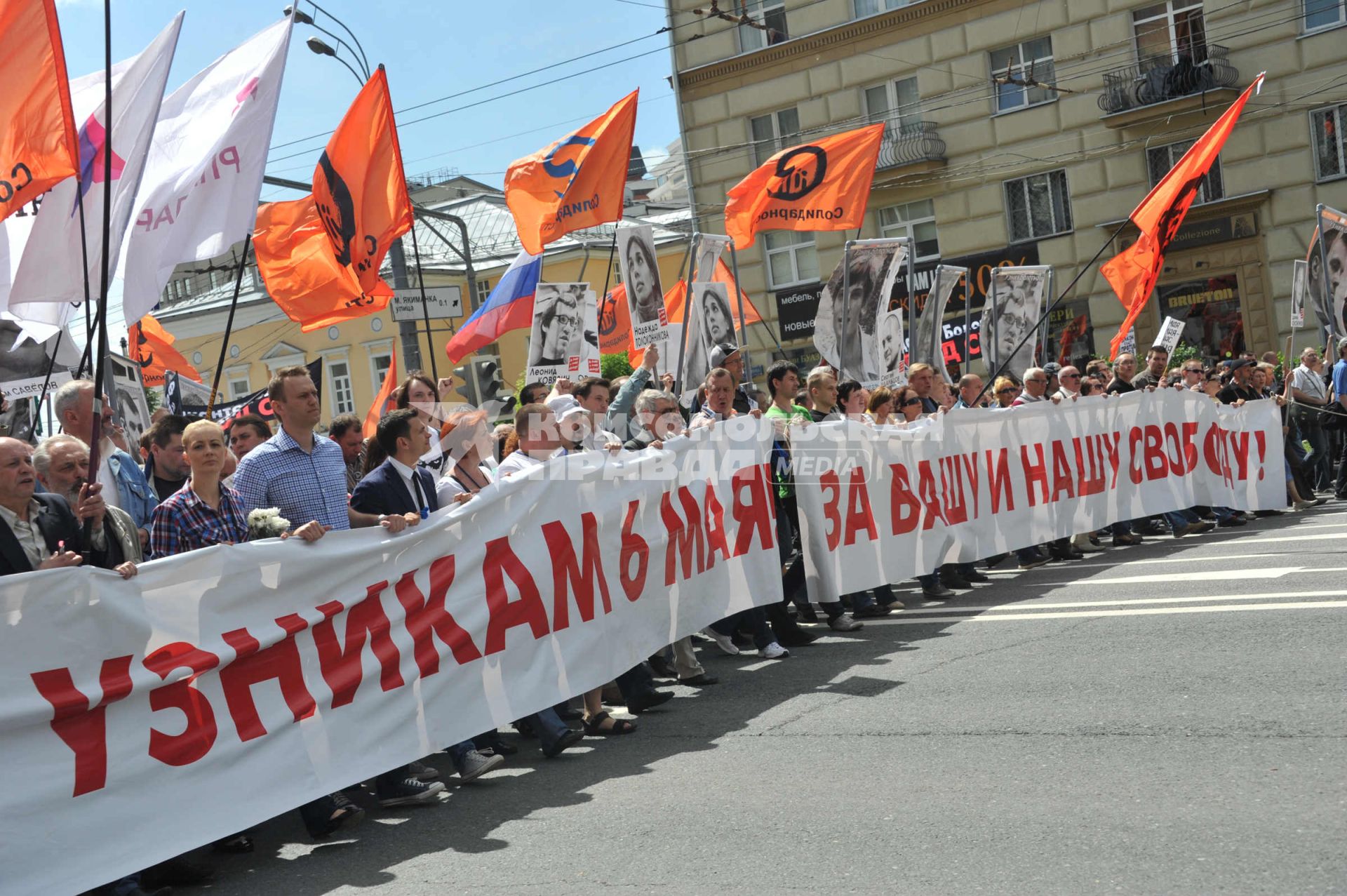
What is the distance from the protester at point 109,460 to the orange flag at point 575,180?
251 inches

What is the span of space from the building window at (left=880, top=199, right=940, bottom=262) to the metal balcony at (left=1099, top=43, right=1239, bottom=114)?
473 cm

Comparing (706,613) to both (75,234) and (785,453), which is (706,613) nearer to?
(785,453)

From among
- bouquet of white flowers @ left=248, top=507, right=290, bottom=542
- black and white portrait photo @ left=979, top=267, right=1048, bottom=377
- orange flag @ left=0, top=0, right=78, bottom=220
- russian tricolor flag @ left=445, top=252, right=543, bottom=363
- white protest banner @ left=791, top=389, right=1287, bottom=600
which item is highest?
orange flag @ left=0, top=0, right=78, bottom=220

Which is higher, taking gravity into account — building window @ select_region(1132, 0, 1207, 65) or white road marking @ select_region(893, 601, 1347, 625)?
building window @ select_region(1132, 0, 1207, 65)

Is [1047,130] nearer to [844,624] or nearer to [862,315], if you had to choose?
[862,315]

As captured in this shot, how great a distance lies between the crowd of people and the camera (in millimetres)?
5914

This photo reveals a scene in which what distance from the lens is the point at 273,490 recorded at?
6863mm

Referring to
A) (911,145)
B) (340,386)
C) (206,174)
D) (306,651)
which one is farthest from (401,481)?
(340,386)

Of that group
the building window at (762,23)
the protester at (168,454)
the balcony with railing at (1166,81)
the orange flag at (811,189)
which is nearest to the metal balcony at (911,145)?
the balcony with railing at (1166,81)

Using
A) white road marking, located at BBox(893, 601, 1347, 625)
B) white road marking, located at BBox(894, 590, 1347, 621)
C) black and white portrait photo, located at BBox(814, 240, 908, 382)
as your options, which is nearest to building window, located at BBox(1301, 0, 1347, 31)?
black and white portrait photo, located at BBox(814, 240, 908, 382)

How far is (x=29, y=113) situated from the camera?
726cm

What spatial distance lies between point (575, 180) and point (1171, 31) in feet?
64.4

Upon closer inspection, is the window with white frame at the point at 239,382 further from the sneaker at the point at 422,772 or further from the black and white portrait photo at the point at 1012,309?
the sneaker at the point at 422,772

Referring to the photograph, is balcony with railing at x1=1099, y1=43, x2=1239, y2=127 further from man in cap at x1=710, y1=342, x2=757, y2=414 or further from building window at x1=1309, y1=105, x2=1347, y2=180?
A: man in cap at x1=710, y1=342, x2=757, y2=414
